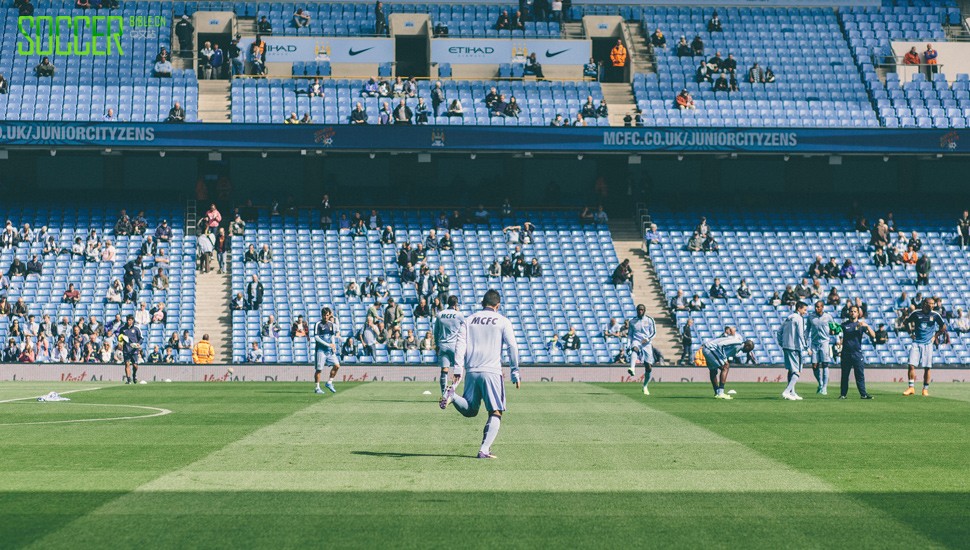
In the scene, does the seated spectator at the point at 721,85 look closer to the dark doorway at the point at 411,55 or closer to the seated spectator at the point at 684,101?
the seated spectator at the point at 684,101

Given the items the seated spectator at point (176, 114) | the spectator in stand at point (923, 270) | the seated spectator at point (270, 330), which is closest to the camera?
the seated spectator at point (270, 330)

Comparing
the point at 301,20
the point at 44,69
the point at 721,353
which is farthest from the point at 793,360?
the point at 44,69

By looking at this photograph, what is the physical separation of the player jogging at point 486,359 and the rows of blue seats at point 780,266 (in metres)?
28.1

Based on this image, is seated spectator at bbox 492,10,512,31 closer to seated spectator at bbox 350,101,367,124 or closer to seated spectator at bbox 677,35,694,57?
seated spectator at bbox 677,35,694,57

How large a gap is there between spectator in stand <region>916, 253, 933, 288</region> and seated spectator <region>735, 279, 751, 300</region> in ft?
21.1

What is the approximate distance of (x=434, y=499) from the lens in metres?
10.4

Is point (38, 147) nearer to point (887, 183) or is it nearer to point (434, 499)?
point (887, 183)

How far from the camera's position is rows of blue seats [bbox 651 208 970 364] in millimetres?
41531

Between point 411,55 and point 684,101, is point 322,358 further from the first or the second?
point 411,55

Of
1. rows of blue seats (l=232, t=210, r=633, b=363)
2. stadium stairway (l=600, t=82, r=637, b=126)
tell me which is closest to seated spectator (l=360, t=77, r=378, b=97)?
rows of blue seats (l=232, t=210, r=633, b=363)

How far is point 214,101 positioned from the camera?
48.8 meters

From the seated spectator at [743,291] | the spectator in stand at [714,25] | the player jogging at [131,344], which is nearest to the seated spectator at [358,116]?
the seated spectator at [743,291]

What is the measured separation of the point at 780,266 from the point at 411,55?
18.7m

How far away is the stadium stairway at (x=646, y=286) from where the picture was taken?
133 ft
